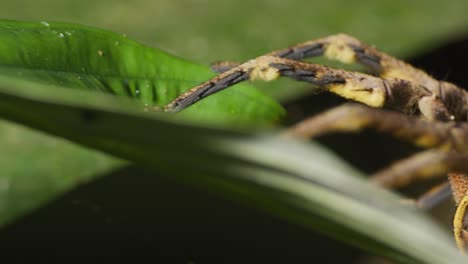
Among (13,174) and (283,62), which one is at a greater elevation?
(283,62)

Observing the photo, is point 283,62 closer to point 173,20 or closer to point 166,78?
point 166,78

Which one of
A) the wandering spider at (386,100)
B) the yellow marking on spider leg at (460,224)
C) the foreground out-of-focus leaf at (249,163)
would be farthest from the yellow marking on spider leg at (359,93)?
the foreground out-of-focus leaf at (249,163)

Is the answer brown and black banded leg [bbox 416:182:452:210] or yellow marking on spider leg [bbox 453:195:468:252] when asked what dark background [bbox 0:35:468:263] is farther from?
yellow marking on spider leg [bbox 453:195:468:252]

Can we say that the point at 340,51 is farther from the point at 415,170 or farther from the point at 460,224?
the point at 415,170

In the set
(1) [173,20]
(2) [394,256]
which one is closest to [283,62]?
(2) [394,256]

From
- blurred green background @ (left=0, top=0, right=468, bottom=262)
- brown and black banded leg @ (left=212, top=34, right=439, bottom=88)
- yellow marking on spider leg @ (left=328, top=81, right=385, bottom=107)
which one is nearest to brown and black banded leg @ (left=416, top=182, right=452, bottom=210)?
brown and black banded leg @ (left=212, top=34, right=439, bottom=88)

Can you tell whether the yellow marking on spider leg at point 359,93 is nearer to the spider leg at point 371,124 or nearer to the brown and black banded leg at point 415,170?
the spider leg at point 371,124
